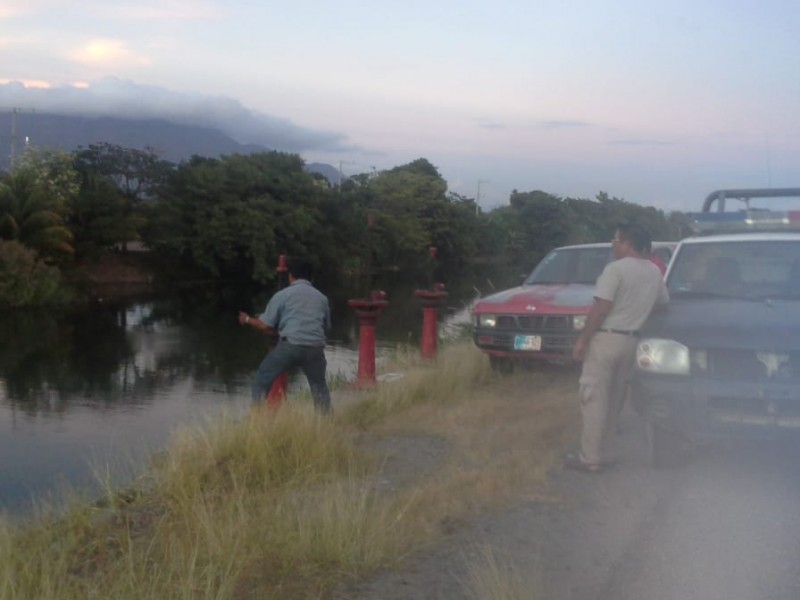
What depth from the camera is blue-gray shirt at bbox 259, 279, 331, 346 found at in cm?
891

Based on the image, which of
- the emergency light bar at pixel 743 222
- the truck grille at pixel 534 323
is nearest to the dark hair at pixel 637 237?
the emergency light bar at pixel 743 222

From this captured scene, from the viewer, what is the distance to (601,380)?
24.0 ft

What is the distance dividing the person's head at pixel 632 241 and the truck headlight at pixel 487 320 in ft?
14.0

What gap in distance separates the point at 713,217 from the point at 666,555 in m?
5.32

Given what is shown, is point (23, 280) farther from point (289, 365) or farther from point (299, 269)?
point (289, 365)

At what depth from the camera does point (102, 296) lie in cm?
3716

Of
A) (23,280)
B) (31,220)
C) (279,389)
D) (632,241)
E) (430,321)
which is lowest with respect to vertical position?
(23,280)

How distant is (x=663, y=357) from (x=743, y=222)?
3407 mm

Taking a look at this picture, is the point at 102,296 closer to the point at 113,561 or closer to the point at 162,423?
the point at 162,423

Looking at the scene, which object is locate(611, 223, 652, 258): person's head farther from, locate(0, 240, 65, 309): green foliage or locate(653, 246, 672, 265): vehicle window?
locate(0, 240, 65, 309): green foliage

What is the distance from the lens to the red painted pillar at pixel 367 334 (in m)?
11.2

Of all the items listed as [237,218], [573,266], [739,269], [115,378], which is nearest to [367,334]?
[573,266]

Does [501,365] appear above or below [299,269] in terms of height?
below

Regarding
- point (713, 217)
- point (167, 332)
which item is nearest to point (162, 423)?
point (713, 217)
